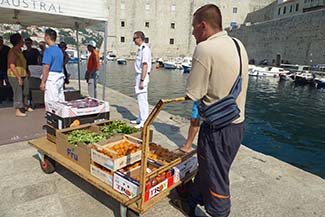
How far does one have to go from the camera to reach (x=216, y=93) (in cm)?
194

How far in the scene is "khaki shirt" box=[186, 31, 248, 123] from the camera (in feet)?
6.05

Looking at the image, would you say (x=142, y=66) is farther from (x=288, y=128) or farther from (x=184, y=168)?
(x=288, y=128)

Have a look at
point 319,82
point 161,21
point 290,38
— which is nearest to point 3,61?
point 319,82

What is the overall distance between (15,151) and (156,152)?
2533mm

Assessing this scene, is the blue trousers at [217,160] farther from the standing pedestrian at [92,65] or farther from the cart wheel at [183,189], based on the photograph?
the standing pedestrian at [92,65]

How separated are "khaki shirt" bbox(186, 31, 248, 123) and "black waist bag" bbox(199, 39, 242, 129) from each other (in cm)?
4

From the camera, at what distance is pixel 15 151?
13.0 ft

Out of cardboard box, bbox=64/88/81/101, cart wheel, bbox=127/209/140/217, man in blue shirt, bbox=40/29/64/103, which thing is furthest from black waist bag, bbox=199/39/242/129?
cardboard box, bbox=64/88/81/101

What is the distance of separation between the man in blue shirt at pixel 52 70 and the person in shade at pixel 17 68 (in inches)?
51.0

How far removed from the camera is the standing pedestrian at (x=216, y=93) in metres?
1.87

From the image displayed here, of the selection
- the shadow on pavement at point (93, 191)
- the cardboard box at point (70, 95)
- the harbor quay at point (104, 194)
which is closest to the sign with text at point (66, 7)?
the harbor quay at point (104, 194)

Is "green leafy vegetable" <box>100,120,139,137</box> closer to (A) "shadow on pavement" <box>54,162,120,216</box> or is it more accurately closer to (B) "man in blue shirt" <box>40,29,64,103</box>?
(A) "shadow on pavement" <box>54,162,120,216</box>

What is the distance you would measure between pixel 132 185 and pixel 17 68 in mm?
5070

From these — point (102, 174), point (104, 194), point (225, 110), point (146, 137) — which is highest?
point (225, 110)
